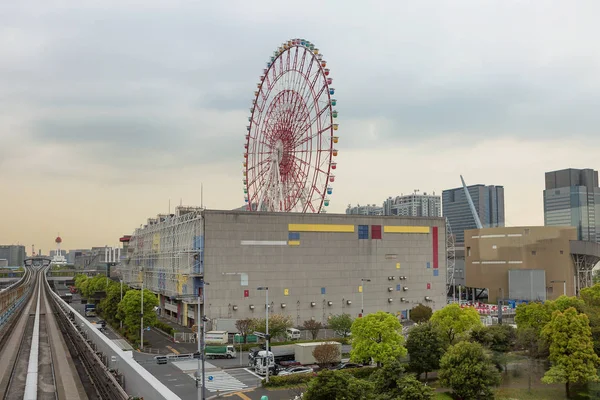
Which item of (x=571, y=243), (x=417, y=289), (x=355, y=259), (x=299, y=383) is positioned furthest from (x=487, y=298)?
(x=299, y=383)

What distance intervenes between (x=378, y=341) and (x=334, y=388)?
17108 mm

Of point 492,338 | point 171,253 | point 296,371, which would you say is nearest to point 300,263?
point 171,253

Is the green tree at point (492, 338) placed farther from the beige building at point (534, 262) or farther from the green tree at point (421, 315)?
the beige building at point (534, 262)

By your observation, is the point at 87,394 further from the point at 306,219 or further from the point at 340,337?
the point at 306,219

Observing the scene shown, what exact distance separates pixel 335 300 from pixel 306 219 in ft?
38.2

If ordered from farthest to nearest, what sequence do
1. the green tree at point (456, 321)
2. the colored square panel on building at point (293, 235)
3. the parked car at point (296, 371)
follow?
the colored square panel on building at point (293, 235), the green tree at point (456, 321), the parked car at point (296, 371)

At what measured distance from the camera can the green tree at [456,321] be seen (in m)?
49.6

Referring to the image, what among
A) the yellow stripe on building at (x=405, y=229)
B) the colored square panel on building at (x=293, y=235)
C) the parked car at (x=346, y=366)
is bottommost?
the parked car at (x=346, y=366)

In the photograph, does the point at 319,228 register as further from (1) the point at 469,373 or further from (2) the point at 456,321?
(1) the point at 469,373

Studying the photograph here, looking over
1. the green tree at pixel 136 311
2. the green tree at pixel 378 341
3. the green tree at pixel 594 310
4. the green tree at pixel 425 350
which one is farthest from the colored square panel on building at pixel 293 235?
the green tree at pixel 594 310

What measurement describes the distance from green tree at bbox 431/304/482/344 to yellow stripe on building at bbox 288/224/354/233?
983 inches

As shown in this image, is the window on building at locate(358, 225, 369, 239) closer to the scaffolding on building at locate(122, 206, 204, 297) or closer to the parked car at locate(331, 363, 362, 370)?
the scaffolding on building at locate(122, 206, 204, 297)

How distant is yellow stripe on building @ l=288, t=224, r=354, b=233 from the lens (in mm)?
70875

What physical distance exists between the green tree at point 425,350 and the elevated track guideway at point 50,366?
2292 centimetres
